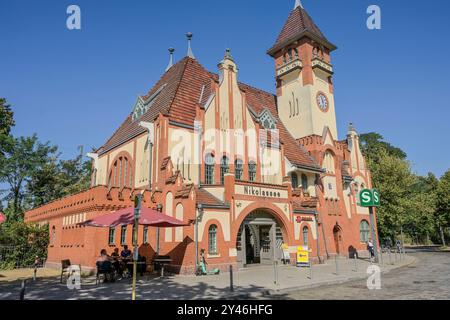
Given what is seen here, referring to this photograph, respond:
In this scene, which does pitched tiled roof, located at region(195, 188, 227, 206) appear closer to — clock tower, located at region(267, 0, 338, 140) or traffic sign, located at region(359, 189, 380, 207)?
traffic sign, located at region(359, 189, 380, 207)

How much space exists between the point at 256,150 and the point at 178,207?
943cm

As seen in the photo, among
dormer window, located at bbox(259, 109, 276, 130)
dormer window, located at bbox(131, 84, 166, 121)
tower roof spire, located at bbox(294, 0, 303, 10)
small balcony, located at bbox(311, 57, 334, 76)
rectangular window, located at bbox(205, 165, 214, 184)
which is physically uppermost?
tower roof spire, located at bbox(294, 0, 303, 10)

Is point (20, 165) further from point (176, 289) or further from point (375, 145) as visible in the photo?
point (375, 145)

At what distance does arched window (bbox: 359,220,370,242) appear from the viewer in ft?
116

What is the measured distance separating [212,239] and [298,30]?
26.8 m

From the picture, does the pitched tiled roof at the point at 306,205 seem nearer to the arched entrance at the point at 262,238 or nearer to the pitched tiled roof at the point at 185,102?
the arched entrance at the point at 262,238

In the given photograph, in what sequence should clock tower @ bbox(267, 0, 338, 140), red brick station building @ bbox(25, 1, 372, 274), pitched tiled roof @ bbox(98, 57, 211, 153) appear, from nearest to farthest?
1. red brick station building @ bbox(25, 1, 372, 274)
2. pitched tiled roof @ bbox(98, 57, 211, 153)
3. clock tower @ bbox(267, 0, 338, 140)

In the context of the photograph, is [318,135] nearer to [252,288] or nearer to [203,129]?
[203,129]

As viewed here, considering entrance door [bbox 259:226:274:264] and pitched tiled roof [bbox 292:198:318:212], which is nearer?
entrance door [bbox 259:226:274:264]

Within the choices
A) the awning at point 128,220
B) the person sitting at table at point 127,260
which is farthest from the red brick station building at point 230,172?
the awning at point 128,220

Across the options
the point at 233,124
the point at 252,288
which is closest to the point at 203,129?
the point at 233,124

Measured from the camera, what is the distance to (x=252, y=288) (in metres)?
13.4

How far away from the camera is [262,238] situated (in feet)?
81.1

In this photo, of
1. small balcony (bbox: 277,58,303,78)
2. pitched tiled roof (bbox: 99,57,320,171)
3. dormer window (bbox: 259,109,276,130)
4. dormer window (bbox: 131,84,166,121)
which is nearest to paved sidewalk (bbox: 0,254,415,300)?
pitched tiled roof (bbox: 99,57,320,171)
